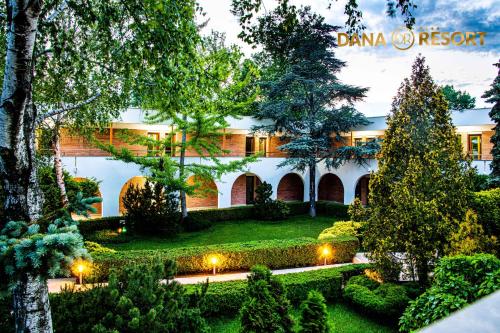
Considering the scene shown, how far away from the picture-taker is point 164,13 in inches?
218

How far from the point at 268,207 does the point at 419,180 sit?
46.5 ft

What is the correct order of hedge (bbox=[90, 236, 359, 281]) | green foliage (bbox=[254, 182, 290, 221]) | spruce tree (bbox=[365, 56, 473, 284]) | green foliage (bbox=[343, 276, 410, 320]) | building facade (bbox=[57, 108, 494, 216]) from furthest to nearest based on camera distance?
1. green foliage (bbox=[254, 182, 290, 221])
2. building facade (bbox=[57, 108, 494, 216])
3. hedge (bbox=[90, 236, 359, 281])
4. green foliage (bbox=[343, 276, 410, 320])
5. spruce tree (bbox=[365, 56, 473, 284])

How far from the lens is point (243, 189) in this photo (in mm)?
27609

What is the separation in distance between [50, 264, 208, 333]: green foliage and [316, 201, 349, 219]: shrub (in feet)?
58.9

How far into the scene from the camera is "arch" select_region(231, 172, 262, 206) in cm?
2730

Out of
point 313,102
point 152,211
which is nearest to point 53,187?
point 152,211

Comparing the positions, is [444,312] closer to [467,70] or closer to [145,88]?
[145,88]

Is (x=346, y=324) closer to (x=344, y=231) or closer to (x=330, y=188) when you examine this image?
(x=344, y=231)

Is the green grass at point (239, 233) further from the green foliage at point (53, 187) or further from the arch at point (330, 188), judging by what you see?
the arch at point (330, 188)

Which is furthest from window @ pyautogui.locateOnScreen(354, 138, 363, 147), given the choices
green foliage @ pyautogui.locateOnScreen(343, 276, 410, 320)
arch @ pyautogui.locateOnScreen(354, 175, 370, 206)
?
green foliage @ pyautogui.locateOnScreen(343, 276, 410, 320)

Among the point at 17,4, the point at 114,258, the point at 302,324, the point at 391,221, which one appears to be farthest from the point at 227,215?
the point at 17,4

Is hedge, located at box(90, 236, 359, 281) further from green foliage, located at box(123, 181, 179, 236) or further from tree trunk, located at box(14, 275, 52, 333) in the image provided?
tree trunk, located at box(14, 275, 52, 333)

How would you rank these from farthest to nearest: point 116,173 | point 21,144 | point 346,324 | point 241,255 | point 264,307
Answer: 1. point 116,173
2. point 241,255
3. point 346,324
4. point 264,307
5. point 21,144

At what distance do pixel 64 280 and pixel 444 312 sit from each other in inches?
421
